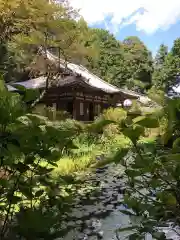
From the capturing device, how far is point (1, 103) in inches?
36.5

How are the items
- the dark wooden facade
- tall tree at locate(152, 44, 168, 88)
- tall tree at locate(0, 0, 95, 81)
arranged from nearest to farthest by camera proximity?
tall tree at locate(0, 0, 95, 81) → the dark wooden facade → tall tree at locate(152, 44, 168, 88)

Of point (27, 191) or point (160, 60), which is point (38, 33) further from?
point (160, 60)

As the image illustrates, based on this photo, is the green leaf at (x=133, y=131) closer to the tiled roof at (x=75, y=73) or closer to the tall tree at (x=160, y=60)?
the tiled roof at (x=75, y=73)

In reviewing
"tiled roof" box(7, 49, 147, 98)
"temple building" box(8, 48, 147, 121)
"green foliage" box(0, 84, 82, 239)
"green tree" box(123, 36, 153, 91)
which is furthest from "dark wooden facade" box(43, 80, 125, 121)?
"green foliage" box(0, 84, 82, 239)

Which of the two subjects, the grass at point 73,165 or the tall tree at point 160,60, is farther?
the tall tree at point 160,60

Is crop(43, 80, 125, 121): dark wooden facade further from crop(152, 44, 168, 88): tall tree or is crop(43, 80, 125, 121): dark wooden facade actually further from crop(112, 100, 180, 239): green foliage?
crop(112, 100, 180, 239): green foliage

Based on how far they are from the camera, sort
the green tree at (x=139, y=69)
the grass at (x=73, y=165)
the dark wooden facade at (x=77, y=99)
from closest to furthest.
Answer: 1. the grass at (x=73, y=165)
2. the dark wooden facade at (x=77, y=99)
3. the green tree at (x=139, y=69)

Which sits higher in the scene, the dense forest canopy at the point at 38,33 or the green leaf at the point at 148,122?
the dense forest canopy at the point at 38,33

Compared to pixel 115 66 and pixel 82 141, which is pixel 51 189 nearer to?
pixel 82 141

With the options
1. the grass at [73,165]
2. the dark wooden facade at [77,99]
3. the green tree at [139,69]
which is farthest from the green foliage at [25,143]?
the green tree at [139,69]

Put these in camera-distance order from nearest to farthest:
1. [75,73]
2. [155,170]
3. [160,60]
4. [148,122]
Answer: [148,122]
[155,170]
[75,73]
[160,60]

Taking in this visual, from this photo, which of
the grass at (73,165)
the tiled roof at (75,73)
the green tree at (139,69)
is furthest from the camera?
the green tree at (139,69)

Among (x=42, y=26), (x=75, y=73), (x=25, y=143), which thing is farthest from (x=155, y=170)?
(x=75, y=73)

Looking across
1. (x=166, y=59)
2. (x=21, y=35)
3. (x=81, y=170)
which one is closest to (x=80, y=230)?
(x=81, y=170)
